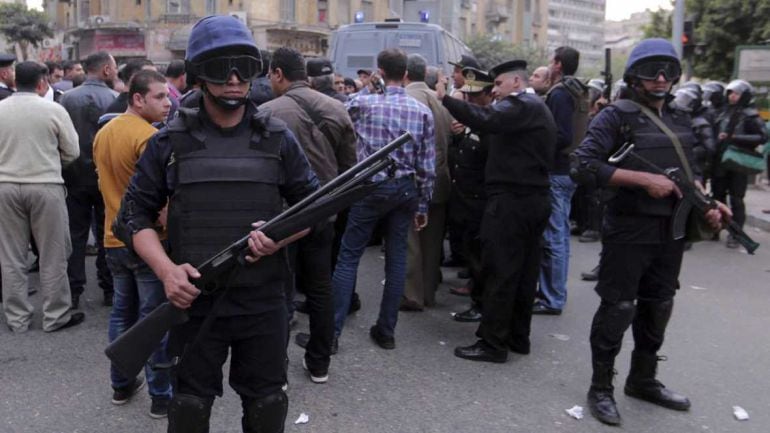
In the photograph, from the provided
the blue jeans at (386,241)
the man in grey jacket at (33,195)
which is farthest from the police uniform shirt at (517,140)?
the man in grey jacket at (33,195)

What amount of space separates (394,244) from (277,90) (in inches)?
51.3

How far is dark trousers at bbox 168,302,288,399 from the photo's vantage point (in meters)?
2.72

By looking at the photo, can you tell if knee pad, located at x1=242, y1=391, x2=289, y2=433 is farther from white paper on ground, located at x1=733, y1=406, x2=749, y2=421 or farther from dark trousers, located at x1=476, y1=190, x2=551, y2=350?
white paper on ground, located at x1=733, y1=406, x2=749, y2=421

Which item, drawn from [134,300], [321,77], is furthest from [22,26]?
[134,300]

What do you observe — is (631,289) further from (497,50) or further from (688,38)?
(497,50)

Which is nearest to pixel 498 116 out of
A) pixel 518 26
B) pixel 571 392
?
pixel 571 392

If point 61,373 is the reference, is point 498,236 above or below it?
above

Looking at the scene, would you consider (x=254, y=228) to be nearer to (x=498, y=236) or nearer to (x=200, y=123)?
(x=200, y=123)

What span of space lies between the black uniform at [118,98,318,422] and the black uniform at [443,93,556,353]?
2192 mm

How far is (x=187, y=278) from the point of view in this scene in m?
2.55

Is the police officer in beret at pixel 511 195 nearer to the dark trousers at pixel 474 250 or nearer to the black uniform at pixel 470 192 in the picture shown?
the black uniform at pixel 470 192

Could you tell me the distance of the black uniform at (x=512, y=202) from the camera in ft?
15.4

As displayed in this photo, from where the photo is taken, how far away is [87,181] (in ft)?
19.0

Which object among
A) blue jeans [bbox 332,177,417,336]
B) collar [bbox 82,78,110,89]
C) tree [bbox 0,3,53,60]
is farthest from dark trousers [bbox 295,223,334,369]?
tree [bbox 0,3,53,60]
